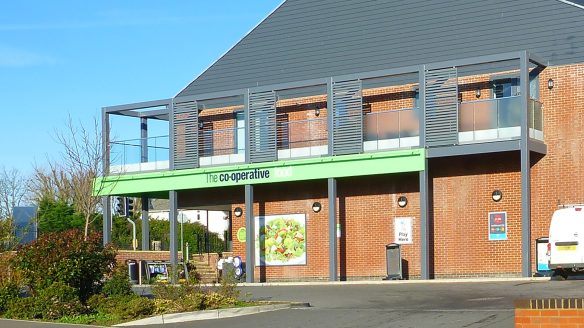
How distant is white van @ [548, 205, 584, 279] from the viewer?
26.0 m

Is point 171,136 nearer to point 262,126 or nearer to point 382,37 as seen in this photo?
point 262,126

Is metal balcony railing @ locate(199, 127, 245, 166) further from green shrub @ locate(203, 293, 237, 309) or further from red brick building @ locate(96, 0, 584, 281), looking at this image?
green shrub @ locate(203, 293, 237, 309)

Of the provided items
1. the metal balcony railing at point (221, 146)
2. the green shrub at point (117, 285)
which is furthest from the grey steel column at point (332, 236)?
the green shrub at point (117, 285)

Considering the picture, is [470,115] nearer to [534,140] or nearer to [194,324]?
[534,140]

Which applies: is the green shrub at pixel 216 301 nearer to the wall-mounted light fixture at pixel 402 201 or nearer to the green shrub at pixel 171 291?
the green shrub at pixel 171 291

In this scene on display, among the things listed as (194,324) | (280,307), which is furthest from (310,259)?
(194,324)

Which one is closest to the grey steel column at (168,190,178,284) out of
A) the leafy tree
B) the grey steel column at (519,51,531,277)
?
the grey steel column at (519,51,531,277)

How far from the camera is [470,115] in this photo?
99.7 feet

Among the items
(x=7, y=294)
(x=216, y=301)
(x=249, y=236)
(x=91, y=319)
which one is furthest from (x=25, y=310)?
(x=249, y=236)

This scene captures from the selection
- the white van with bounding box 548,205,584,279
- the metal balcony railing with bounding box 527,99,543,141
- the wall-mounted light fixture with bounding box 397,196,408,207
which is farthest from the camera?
the wall-mounted light fixture with bounding box 397,196,408,207

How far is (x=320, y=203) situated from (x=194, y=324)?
1627 centimetres

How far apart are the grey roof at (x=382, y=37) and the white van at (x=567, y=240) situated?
20.4ft

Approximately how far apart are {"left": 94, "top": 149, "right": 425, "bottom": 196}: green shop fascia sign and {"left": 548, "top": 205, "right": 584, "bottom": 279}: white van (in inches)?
212

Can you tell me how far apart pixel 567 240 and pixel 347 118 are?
9165 millimetres
